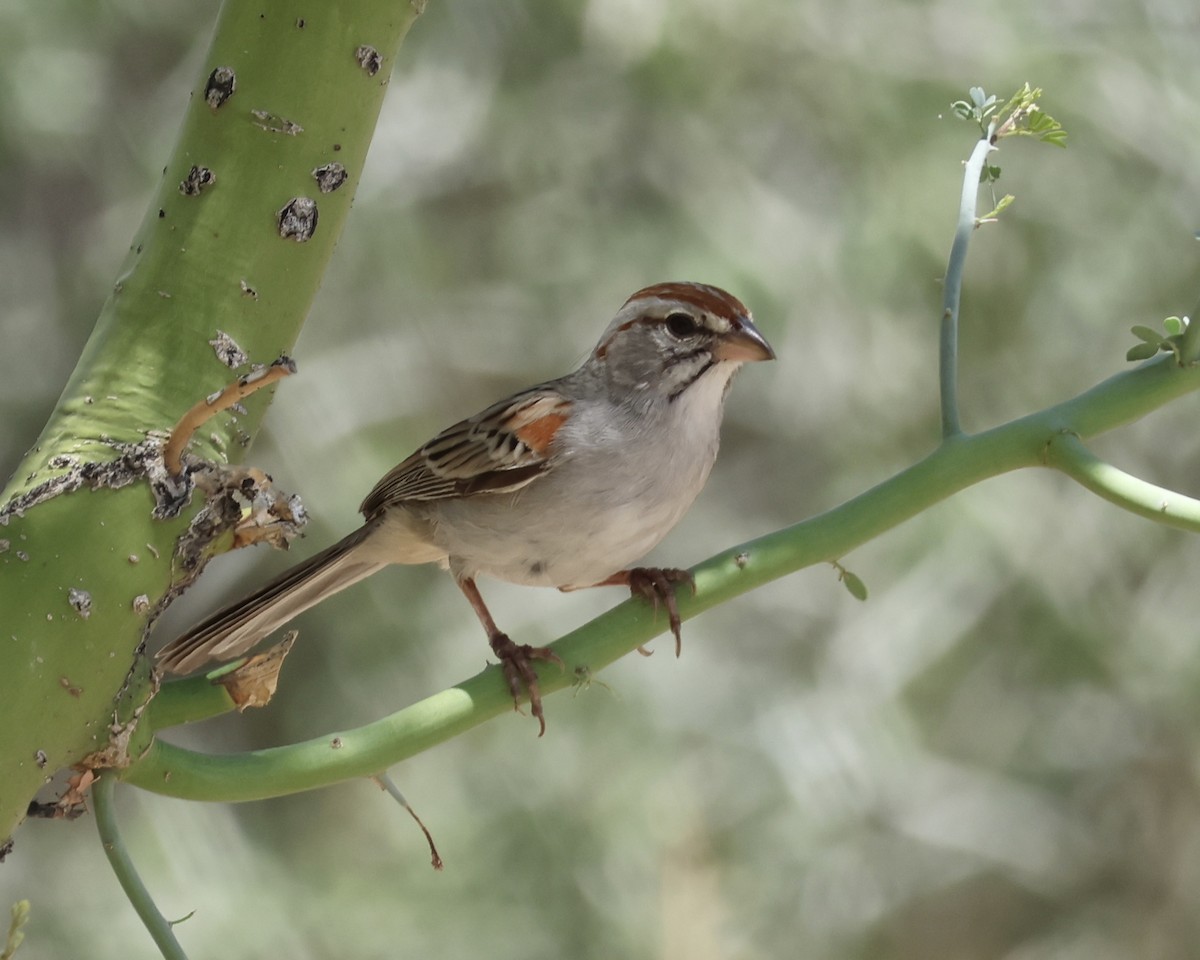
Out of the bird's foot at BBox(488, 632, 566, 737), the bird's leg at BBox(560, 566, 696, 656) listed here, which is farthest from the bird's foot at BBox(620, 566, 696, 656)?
the bird's foot at BBox(488, 632, 566, 737)

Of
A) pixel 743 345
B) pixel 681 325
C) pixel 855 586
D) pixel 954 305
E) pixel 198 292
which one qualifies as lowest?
pixel 855 586

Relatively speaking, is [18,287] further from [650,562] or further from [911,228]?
[911,228]

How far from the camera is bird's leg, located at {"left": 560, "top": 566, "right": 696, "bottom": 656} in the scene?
1.85 meters

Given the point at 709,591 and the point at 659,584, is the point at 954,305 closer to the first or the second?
the point at 709,591

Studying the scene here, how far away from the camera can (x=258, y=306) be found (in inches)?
68.7

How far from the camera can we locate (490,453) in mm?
2854

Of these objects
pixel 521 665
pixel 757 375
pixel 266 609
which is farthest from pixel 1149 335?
pixel 757 375

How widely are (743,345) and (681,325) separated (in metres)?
0.17

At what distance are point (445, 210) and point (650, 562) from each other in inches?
56.6

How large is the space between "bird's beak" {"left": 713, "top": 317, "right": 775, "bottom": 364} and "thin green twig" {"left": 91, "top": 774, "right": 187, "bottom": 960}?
156 cm

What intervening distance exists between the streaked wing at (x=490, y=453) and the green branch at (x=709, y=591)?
989mm

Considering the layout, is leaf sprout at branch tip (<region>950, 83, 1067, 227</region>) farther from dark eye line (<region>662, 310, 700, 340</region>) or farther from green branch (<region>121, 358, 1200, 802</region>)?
dark eye line (<region>662, 310, 700, 340</region>)

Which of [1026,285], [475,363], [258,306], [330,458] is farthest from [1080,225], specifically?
[258,306]

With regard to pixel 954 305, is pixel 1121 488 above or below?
below
